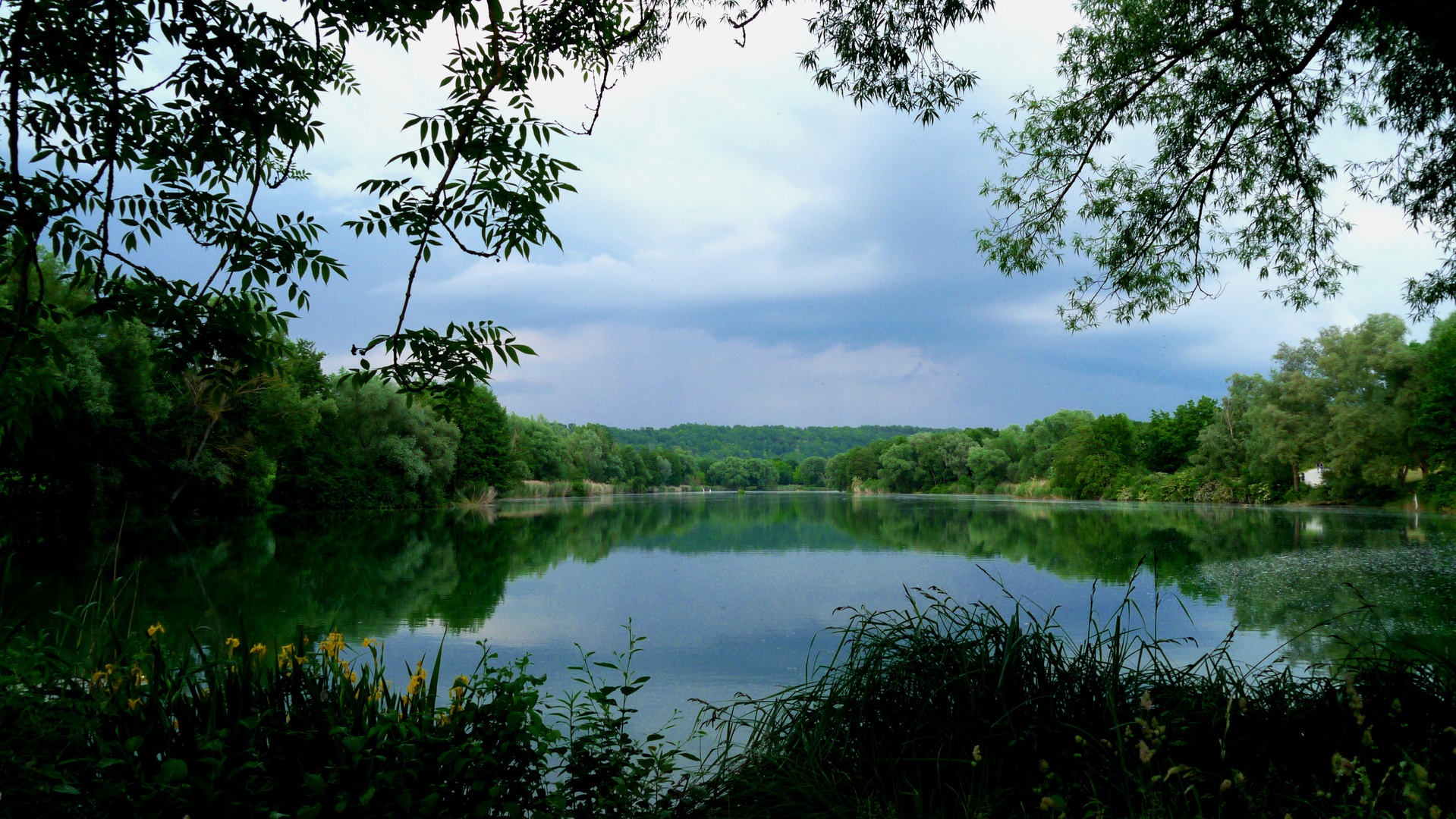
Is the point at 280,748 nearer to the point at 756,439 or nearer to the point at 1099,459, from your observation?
the point at 1099,459

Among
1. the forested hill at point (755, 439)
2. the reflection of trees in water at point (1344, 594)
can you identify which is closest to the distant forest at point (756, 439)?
the forested hill at point (755, 439)

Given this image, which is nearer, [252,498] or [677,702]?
[677,702]

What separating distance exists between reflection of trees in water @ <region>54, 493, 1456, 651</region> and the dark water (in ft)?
0.23

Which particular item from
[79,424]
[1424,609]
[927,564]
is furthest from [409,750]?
[79,424]

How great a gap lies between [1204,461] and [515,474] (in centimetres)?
4232

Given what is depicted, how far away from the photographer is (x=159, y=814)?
7.08 feet

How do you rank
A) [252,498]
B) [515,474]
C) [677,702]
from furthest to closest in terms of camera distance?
[515,474] → [252,498] → [677,702]

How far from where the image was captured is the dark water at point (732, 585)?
24.3 ft

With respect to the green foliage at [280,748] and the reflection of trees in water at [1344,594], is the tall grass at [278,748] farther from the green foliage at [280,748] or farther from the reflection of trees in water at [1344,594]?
the reflection of trees in water at [1344,594]

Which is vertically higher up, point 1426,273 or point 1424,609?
point 1426,273

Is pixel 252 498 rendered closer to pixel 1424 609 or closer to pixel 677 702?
pixel 677 702

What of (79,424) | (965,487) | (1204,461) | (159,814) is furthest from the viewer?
(965,487)

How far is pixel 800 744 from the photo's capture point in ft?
11.0

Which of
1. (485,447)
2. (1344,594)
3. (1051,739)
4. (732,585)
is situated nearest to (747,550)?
(732,585)
